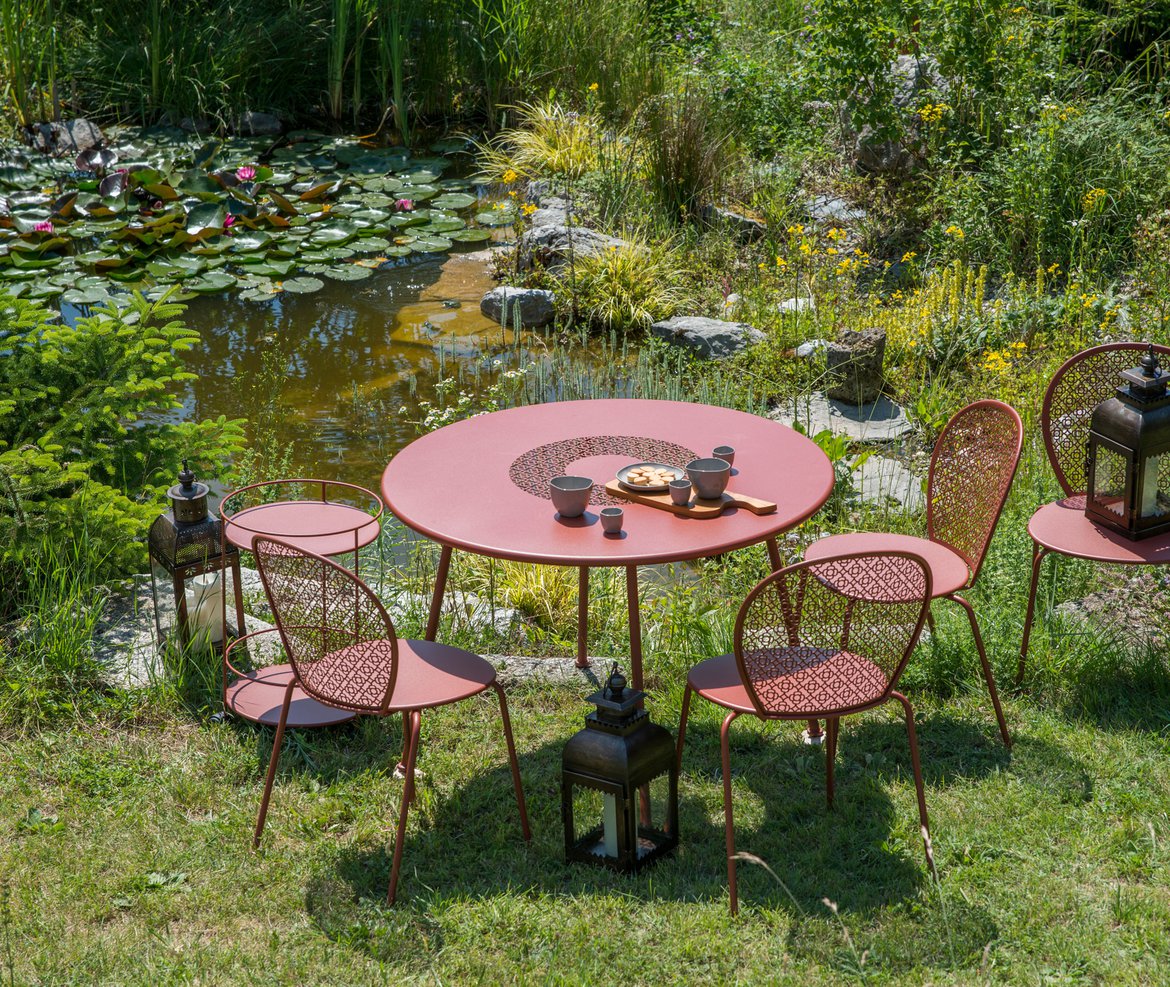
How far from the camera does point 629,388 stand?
268 inches

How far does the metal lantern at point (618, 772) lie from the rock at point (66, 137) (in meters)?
9.21

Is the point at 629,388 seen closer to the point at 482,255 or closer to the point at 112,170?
the point at 482,255

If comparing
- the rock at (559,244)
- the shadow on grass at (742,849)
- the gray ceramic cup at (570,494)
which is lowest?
the shadow on grass at (742,849)

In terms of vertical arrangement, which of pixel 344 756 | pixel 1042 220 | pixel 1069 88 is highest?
pixel 1069 88

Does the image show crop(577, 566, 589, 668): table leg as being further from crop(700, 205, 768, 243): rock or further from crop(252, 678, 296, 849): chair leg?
crop(700, 205, 768, 243): rock

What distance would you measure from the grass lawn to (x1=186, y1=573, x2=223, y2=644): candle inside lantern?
291 mm

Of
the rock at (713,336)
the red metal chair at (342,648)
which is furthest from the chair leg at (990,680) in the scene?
the rock at (713,336)

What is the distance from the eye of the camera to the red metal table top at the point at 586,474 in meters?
3.25

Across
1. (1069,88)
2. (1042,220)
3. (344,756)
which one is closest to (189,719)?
(344,756)

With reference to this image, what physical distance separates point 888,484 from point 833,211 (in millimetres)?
3450

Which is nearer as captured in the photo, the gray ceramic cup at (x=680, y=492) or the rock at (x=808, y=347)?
the gray ceramic cup at (x=680, y=492)

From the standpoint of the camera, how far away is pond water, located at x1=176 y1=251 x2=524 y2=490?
6.73 meters

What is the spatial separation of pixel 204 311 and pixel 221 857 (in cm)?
580

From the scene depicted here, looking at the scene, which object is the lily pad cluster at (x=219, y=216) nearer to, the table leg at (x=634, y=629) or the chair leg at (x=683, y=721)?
the table leg at (x=634, y=629)
